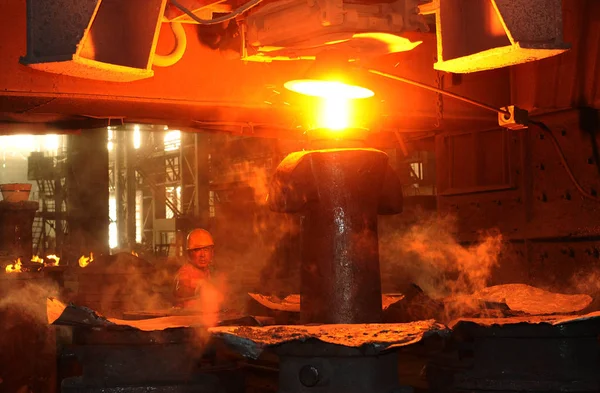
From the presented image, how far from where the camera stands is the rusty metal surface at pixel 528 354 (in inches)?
154

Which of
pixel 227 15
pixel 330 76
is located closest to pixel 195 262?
pixel 330 76

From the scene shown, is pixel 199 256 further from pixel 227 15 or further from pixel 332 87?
pixel 227 15

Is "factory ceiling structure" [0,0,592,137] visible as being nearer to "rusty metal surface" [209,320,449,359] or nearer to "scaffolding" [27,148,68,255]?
"rusty metal surface" [209,320,449,359]

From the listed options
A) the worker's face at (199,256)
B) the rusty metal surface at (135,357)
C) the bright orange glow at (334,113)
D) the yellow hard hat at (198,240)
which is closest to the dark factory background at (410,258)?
the rusty metal surface at (135,357)

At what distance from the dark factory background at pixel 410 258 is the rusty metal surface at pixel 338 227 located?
119 mm

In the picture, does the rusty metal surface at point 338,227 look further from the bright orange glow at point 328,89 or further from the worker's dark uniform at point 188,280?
the worker's dark uniform at point 188,280

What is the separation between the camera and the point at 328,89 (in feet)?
15.4

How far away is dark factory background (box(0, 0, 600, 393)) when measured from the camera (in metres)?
3.93

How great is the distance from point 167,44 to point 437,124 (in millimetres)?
2533

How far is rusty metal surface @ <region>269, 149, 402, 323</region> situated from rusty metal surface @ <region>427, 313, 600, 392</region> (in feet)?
2.20

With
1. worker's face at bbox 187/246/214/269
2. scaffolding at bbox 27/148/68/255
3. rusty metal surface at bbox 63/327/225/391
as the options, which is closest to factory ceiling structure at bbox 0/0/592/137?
rusty metal surface at bbox 63/327/225/391

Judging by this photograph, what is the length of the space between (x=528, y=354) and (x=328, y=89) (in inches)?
77.5

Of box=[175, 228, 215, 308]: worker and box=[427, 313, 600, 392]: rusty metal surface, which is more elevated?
box=[175, 228, 215, 308]: worker

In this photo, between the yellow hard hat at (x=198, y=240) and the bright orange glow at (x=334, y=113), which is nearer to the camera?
the bright orange glow at (x=334, y=113)
